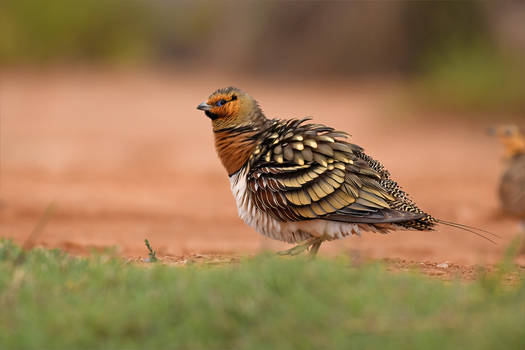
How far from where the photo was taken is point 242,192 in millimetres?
4840

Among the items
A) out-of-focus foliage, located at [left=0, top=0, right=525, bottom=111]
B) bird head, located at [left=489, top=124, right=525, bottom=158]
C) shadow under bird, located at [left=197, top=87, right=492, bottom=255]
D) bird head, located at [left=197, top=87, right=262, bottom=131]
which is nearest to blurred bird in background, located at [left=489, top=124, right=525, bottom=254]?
bird head, located at [left=489, top=124, right=525, bottom=158]

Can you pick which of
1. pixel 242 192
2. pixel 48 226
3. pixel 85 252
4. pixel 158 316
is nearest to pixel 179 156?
pixel 48 226

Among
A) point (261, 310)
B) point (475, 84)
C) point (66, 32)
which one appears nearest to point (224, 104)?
point (261, 310)

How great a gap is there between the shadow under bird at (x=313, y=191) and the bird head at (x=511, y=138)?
4.41 metres

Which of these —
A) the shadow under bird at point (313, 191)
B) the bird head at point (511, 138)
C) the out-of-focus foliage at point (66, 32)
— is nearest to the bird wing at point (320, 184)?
the shadow under bird at point (313, 191)

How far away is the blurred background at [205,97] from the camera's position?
8153 mm

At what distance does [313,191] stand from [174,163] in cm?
784

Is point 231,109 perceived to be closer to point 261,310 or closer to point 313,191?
point 313,191

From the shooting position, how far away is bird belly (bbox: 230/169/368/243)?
4652mm

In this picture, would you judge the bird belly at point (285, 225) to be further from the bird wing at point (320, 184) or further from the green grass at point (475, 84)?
the green grass at point (475, 84)

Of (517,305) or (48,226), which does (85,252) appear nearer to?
(48,226)

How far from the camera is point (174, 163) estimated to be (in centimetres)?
1223

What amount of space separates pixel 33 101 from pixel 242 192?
11619mm

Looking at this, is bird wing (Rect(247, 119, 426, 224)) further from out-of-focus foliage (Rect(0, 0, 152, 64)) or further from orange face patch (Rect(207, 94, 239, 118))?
out-of-focus foliage (Rect(0, 0, 152, 64))
